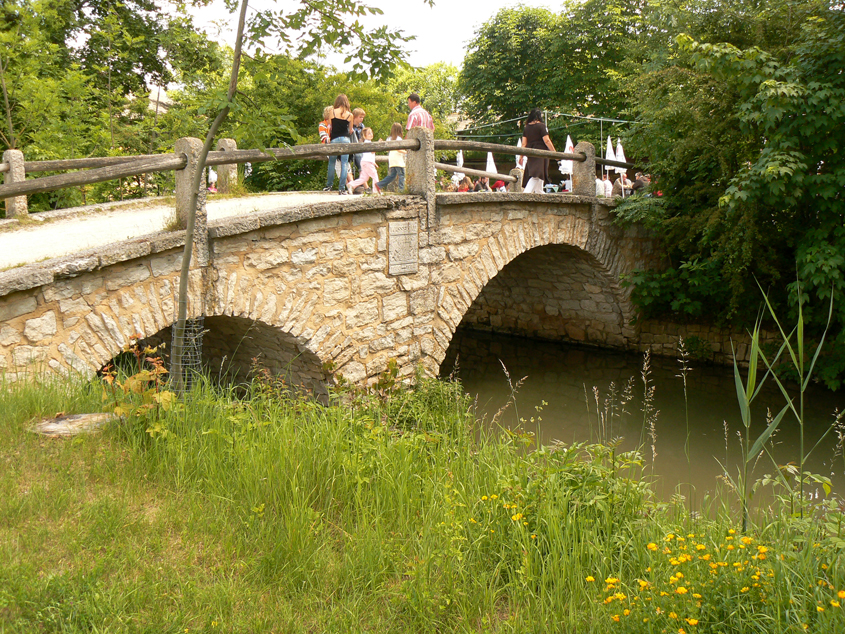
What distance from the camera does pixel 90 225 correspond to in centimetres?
709

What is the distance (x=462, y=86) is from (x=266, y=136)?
2892 centimetres

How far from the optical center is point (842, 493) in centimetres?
652

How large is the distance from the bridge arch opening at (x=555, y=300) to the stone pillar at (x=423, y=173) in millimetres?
3971

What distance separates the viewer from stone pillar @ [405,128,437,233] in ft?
25.1

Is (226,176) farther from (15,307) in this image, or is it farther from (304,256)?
(15,307)

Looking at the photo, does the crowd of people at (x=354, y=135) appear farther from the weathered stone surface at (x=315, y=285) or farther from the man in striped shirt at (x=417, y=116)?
the weathered stone surface at (x=315, y=285)

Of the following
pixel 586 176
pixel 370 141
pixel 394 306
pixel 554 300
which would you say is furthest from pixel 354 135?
pixel 554 300

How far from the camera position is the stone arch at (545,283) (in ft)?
28.5

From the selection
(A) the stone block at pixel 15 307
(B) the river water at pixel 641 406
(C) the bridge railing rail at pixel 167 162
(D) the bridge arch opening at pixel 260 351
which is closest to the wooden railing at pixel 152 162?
(C) the bridge railing rail at pixel 167 162

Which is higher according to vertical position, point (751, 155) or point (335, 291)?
point (751, 155)

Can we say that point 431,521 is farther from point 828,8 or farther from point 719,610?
point 828,8

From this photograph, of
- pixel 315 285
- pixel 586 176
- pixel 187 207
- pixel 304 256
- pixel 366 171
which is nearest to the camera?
pixel 187 207

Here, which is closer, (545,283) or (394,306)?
(394,306)

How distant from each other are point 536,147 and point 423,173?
11.3ft
